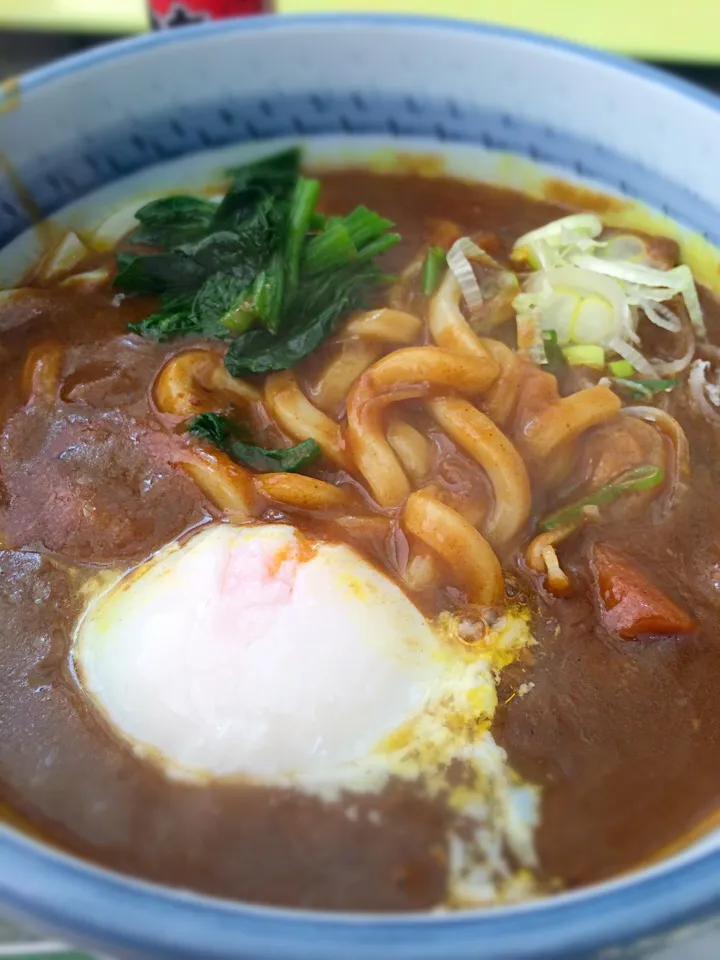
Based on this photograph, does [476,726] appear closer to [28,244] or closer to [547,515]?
[547,515]

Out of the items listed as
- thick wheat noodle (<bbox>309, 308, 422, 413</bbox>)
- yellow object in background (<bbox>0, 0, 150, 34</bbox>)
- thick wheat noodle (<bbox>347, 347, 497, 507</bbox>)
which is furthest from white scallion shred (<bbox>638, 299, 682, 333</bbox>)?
yellow object in background (<bbox>0, 0, 150, 34</bbox>)

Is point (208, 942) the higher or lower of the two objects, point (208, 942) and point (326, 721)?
the higher

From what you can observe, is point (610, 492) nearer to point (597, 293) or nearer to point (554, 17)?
point (597, 293)

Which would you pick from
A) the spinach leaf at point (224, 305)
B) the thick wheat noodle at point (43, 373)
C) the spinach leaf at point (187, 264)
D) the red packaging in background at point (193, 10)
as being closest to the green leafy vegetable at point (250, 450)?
the spinach leaf at point (224, 305)

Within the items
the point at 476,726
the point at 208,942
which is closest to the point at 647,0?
the point at 476,726

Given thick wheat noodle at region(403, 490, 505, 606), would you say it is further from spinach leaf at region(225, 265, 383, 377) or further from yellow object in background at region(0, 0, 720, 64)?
yellow object in background at region(0, 0, 720, 64)

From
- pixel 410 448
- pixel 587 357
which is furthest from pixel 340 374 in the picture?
pixel 587 357
